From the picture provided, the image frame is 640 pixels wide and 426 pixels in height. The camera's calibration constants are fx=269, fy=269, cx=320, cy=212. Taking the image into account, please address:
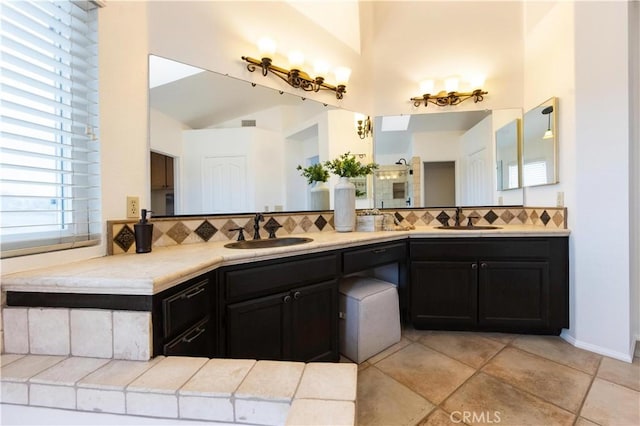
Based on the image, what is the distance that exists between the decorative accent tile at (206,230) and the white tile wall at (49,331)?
Result: 2.96 ft

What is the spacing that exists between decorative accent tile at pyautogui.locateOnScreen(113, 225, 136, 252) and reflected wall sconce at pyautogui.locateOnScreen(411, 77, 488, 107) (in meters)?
2.53

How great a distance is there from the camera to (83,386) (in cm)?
62

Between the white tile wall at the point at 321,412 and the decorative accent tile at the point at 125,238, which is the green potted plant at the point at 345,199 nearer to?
the decorative accent tile at the point at 125,238

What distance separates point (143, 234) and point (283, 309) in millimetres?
798

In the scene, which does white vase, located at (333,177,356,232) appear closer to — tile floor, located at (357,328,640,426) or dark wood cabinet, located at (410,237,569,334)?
dark wood cabinet, located at (410,237,569,334)

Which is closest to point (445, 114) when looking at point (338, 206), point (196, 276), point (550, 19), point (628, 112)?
point (550, 19)

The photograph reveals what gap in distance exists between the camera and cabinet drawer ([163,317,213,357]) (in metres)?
0.89

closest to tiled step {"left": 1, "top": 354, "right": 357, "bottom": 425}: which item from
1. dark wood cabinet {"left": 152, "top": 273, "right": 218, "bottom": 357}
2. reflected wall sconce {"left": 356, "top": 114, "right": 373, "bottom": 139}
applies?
dark wood cabinet {"left": 152, "top": 273, "right": 218, "bottom": 357}

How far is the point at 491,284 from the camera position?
2.03m

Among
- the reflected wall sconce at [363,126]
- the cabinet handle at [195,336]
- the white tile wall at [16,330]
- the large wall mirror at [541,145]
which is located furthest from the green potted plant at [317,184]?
the large wall mirror at [541,145]

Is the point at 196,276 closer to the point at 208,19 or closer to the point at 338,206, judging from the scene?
the point at 338,206

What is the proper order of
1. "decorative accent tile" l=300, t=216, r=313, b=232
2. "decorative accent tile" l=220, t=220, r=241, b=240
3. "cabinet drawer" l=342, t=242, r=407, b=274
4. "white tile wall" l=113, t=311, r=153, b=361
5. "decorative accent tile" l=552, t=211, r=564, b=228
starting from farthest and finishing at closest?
"decorative accent tile" l=300, t=216, r=313, b=232 → "decorative accent tile" l=552, t=211, r=564, b=228 → "decorative accent tile" l=220, t=220, r=241, b=240 → "cabinet drawer" l=342, t=242, r=407, b=274 → "white tile wall" l=113, t=311, r=153, b=361

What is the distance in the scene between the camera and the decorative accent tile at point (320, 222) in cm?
222

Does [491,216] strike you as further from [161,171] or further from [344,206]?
[161,171]
